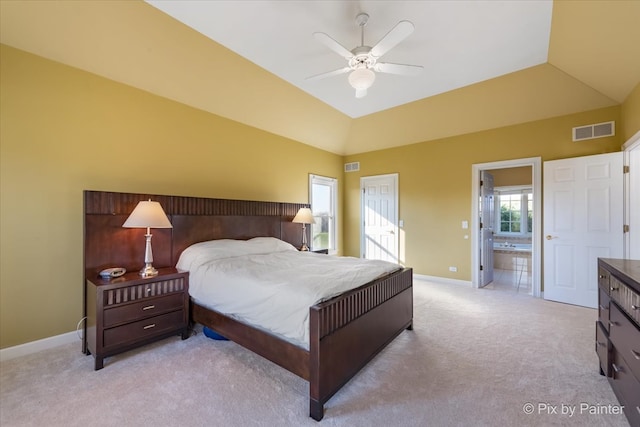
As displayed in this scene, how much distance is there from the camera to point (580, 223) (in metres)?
3.75

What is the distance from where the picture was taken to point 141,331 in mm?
2510

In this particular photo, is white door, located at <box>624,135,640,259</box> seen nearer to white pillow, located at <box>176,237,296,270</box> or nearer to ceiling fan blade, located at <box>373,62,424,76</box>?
ceiling fan blade, located at <box>373,62,424,76</box>

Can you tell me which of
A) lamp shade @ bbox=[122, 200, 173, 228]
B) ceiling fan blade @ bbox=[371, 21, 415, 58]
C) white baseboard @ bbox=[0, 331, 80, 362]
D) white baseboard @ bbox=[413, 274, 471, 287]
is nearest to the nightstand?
white baseboard @ bbox=[0, 331, 80, 362]

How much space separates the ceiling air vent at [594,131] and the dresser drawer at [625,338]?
3230mm

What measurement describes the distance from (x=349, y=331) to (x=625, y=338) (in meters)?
1.70

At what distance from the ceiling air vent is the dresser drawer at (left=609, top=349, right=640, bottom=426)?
11.2 feet

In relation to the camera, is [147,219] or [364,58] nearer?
[364,58]

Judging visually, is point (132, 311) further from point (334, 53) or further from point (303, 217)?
→ point (334, 53)

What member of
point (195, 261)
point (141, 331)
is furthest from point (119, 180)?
point (141, 331)

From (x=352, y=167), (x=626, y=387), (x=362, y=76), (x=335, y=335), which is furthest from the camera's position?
(x=352, y=167)

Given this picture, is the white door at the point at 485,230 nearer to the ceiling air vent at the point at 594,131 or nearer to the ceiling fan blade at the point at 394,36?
the ceiling air vent at the point at 594,131

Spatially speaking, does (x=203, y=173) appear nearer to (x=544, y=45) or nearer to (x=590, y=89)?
(x=544, y=45)

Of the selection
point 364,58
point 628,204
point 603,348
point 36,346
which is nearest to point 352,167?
point 364,58

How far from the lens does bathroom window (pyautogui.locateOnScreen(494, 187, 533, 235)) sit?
6797 millimetres
